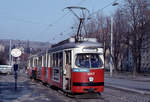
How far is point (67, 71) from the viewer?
15.0 meters

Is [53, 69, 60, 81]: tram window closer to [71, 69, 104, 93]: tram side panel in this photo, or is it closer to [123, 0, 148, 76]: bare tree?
[71, 69, 104, 93]: tram side panel

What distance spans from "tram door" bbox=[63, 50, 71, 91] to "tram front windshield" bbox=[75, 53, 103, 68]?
0.63 meters

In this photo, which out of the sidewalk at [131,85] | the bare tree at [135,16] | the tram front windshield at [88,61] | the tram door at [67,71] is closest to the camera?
the tram front windshield at [88,61]

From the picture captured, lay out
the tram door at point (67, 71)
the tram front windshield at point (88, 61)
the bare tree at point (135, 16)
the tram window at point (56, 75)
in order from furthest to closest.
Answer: the bare tree at point (135, 16), the tram window at point (56, 75), the tram door at point (67, 71), the tram front windshield at point (88, 61)

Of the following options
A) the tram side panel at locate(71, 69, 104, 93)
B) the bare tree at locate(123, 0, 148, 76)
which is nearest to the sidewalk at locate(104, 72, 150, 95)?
the tram side panel at locate(71, 69, 104, 93)

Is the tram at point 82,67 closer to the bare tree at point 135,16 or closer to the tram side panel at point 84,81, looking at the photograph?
the tram side panel at point 84,81

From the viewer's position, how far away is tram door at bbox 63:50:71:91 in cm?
1481

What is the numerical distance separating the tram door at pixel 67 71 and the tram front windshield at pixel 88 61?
63 cm

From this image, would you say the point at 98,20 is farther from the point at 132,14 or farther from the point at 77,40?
the point at 77,40

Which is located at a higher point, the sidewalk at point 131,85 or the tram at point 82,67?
the tram at point 82,67

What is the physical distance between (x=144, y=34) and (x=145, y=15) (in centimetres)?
495

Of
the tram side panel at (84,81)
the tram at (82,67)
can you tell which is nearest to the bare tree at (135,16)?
the tram at (82,67)

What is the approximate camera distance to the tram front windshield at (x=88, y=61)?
14.4 m

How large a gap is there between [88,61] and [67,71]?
4.30 ft
